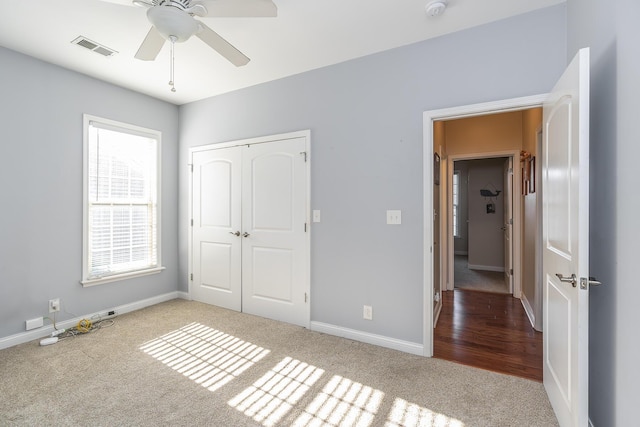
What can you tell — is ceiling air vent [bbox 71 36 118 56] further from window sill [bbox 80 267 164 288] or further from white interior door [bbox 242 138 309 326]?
window sill [bbox 80 267 164 288]

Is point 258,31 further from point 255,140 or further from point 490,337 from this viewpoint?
point 490,337

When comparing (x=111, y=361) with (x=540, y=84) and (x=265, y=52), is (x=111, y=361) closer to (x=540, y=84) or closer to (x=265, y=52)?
(x=265, y=52)

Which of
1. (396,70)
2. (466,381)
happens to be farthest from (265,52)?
(466,381)

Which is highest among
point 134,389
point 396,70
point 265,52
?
point 265,52

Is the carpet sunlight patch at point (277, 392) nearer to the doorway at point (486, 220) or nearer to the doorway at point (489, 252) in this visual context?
the doorway at point (489, 252)

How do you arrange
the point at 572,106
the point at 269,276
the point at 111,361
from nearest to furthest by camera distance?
the point at 572,106, the point at 111,361, the point at 269,276

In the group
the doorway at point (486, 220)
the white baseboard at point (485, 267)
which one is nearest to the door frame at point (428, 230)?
the doorway at point (486, 220)

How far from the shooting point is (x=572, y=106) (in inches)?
60.0

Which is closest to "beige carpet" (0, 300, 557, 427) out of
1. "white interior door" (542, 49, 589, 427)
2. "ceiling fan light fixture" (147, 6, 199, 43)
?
"white interior door" (542, 49, 589, 427)

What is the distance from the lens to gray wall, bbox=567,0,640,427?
125cm

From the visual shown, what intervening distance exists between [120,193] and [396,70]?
11.0 ft

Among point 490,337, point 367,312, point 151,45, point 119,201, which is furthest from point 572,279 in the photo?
point 119,201

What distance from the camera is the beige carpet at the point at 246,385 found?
5.95 ft

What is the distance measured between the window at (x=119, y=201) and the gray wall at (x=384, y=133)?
180 cm
